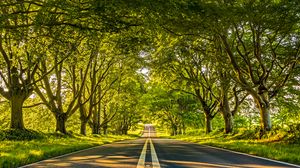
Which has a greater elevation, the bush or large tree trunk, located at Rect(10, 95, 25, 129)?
large tree trunk, located at Rect(10, 95, 25, 129)

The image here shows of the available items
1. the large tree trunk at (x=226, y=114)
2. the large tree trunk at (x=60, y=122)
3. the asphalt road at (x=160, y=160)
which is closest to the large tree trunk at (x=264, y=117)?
the asphalt road at (x=160, y=160)

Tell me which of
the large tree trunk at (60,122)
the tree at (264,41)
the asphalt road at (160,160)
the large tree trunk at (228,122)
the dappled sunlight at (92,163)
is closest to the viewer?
the asphalt road at (160,160)

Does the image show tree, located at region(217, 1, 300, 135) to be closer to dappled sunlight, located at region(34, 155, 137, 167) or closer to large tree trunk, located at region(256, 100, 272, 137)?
large tree trunk, located at region(256, 100, 272, 137)

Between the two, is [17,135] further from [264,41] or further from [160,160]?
[264,41]

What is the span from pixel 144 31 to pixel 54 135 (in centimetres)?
1268

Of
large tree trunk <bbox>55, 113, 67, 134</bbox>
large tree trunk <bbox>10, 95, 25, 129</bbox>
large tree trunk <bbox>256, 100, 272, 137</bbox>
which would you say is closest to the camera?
large tree trunk <bbox>256, 100, 272, 137</bbox>

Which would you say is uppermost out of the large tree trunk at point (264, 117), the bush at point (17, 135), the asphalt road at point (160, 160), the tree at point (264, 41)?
the tree at point (264, 41)

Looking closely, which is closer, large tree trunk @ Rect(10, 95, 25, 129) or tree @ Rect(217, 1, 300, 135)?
tree @ Rect(217, 1, 300, 135)

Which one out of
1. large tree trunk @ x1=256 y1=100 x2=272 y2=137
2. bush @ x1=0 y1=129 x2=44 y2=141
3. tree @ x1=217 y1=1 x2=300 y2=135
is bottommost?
bush @ x1=0 y1=129 x2=44 y2=141

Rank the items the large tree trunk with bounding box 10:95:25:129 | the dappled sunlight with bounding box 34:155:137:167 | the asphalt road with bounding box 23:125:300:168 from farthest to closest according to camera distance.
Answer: the large tree trunk with bounding box 10:95:25:129, the dappled sunlight with bounding box 34:155:137:167, the asphalt road with bounding box 23:125:300:168

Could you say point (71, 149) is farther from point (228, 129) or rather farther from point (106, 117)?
point (106, 117)

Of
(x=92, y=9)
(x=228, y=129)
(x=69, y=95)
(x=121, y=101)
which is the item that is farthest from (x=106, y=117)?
(x=92, y=9)

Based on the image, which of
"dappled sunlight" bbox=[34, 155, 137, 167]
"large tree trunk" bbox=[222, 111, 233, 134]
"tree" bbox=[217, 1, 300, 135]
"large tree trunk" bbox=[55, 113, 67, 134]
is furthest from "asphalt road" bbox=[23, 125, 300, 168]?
"large tree trunk" bbox=[222, 111, 233, 134]

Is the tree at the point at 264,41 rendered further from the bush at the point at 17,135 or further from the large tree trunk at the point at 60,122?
the large tree trunk at the point at 60,122
